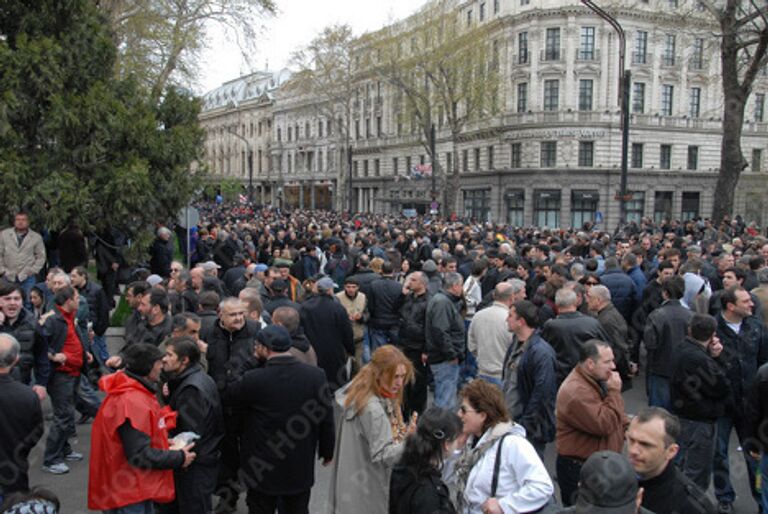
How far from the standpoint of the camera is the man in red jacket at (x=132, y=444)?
13.1ft

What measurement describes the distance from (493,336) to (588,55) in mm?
43806

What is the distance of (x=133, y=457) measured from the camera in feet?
13.0

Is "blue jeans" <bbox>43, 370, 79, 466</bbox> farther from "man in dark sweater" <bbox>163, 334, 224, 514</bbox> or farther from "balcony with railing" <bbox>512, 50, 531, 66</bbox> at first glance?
"balcony with railing" <bbox>512, 50, 531, 66</bbox>

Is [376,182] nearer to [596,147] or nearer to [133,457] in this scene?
[596,147]

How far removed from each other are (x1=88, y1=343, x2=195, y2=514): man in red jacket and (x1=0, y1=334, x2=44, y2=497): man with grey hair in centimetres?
57

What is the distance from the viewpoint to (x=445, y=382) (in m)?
7.58

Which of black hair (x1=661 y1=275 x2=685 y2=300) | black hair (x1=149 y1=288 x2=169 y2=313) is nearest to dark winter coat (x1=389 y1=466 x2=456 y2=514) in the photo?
black hair (x1=149 y1=288 x2=169 y2=313)

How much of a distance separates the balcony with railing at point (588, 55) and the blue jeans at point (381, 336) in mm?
41757

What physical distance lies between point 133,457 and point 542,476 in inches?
94.6

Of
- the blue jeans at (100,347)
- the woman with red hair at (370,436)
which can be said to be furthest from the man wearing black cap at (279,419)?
the blue jeans at (100,347)

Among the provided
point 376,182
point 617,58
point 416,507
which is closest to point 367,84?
point 376,182

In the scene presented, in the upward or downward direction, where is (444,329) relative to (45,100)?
downward

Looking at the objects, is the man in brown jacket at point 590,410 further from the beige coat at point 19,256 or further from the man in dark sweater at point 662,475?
the beige coat at point 19,256

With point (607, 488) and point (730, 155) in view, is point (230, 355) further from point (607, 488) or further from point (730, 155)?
point (730, 155)
